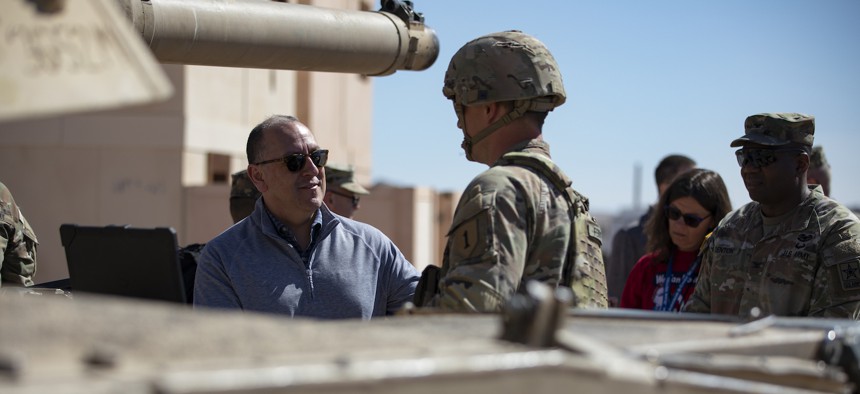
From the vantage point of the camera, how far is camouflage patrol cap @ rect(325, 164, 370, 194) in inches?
270

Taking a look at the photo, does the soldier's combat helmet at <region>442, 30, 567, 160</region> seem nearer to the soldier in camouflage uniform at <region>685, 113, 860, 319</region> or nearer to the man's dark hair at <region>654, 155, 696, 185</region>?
the soldier in camouflage uniform at <region>685, 113, 860, 319</region>

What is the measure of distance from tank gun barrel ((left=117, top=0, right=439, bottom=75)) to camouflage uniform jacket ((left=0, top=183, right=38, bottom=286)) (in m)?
2.53

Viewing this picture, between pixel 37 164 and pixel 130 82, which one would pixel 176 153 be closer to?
pixel 37 164

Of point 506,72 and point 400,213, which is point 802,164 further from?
point 400,213

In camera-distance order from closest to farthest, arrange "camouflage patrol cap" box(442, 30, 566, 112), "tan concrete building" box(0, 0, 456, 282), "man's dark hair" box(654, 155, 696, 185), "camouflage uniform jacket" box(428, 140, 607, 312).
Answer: "camouflage uniform jacket" box(428, 140, 607, 312) < "camouflage patrol cap" box(442, 30, 566, 112) < "man's dark hair" box(654, 155, 696, 185) < "tan concrete building" box(0, 0, 456, 282)

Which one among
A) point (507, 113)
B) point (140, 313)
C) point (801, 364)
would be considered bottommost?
point (801, 364)

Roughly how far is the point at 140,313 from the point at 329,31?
280cm

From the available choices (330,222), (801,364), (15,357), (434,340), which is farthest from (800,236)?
(15,357)

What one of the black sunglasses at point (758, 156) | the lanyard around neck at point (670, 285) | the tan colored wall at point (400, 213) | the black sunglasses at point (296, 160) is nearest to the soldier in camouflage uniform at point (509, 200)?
the black sunglasses at point (296, 160)

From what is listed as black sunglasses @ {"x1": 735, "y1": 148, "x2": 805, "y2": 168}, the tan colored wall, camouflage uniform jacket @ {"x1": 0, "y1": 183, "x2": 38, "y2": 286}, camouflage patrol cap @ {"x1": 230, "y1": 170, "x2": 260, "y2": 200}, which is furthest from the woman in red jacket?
the tan colored wall

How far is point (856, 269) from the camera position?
466cm

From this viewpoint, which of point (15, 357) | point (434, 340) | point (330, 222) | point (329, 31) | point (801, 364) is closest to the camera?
point (15, 357)

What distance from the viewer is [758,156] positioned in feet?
16.9

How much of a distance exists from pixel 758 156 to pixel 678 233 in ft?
3.24
